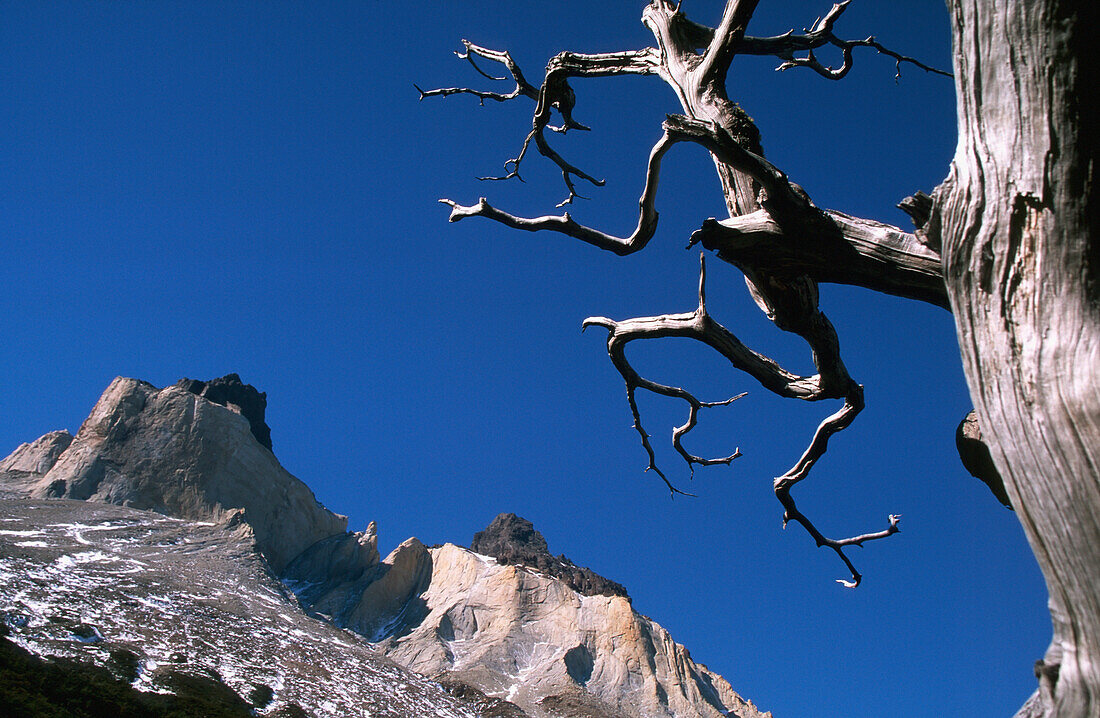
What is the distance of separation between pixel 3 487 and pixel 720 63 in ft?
354

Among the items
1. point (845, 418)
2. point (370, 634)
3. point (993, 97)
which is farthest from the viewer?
point (370, 634)

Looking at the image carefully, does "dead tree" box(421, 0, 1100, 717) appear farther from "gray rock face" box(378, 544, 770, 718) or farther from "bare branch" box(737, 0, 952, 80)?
"gray rock face" box(378, 544, 770, 718)

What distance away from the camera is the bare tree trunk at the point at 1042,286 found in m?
1.58

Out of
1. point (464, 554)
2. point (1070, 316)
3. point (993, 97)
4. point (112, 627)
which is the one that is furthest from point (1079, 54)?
point (464, 554)

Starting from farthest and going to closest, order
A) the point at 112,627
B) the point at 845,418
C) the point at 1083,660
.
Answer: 1. the point at 112,627
2. the point at 845,418
3. the point at 1083,660

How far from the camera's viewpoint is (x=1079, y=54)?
5.41ft

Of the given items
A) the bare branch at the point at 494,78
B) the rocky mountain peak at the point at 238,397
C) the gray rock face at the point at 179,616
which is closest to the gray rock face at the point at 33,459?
the gray rock face at the point at 179,616

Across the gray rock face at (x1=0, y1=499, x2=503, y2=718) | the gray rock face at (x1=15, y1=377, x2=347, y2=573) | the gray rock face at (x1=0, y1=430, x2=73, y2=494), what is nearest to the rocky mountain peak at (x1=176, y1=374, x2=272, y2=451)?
the gray rock face at (x1=15, y1=377, x2=347, y2=573)

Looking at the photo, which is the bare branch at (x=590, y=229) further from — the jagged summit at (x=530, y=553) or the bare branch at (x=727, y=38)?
the jagged summit at (x=530, y=553)

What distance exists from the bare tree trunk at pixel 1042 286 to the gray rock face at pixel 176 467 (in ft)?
329

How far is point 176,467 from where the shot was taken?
3691 inches

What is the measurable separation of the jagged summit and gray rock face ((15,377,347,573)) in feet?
111

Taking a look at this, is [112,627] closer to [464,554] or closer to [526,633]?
[526,633]

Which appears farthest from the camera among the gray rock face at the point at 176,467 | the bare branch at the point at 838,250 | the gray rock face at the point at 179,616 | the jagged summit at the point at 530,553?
the jagged summit at the point at 530,553
